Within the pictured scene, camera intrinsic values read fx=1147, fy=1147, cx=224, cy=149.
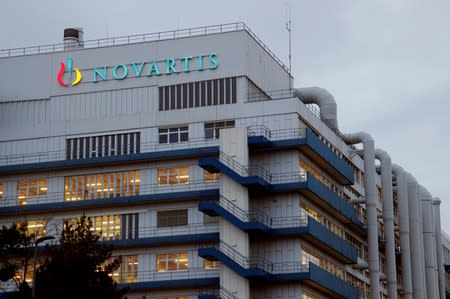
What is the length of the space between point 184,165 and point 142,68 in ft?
38.3

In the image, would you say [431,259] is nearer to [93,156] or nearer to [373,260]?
[373,260]

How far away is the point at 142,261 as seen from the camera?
382 feet

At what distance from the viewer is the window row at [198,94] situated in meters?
118

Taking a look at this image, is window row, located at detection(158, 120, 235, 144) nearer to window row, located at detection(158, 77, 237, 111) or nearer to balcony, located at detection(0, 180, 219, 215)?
window row, located at detection(158, 77, 237, 111)

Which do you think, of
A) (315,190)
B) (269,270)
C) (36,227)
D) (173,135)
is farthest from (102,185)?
(315,190)

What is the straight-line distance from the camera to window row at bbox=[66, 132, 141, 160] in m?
119

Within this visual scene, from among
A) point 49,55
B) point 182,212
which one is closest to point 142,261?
point 182,212

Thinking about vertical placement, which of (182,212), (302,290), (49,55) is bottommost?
(302,290)

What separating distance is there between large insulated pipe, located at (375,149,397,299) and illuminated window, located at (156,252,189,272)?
29.9 m

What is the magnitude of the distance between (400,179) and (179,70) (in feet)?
127

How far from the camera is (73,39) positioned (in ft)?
422

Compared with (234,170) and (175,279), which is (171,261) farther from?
(234,170)

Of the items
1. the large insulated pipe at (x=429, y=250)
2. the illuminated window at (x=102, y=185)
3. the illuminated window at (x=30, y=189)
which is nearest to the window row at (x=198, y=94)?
the illuminated window at (x=102, y=185)

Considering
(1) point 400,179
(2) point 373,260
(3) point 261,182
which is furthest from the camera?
(1) point 400,179
